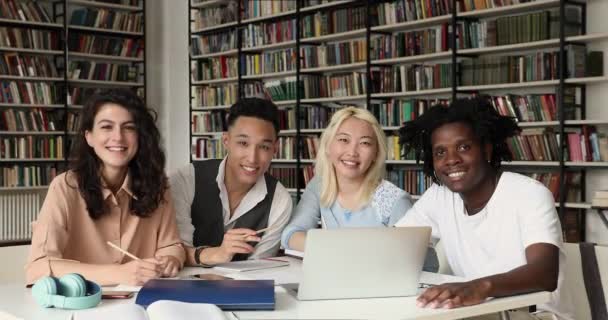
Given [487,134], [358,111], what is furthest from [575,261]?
[358,111]

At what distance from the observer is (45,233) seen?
2.03 m

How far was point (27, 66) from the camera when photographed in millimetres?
7211

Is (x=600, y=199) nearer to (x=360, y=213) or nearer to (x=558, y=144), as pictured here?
(x=558, y=144)

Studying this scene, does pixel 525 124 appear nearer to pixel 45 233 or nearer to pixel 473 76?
pixel 473 76

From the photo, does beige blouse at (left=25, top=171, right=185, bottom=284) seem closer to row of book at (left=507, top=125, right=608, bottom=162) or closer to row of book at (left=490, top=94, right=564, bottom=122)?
row of book at (left=507, top=125, right=608, bottom=162)

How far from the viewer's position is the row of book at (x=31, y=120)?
23.4 ft

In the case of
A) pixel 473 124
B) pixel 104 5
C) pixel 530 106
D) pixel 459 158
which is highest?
pixel 104 5

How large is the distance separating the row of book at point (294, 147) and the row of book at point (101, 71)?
211cm

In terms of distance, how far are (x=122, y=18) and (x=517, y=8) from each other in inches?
175

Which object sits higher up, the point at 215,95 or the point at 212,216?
the point at 215,95

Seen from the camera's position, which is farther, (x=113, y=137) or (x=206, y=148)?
(x=206, y=148)

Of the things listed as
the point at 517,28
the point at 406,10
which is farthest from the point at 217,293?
the point at 406,10

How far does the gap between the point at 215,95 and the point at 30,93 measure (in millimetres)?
1858

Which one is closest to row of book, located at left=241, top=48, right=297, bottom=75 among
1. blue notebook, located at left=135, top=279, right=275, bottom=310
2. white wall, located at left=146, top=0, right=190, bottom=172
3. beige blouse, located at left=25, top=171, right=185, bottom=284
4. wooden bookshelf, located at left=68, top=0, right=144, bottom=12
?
white wall, located at left=146, top=0, right=190, bottom=172
